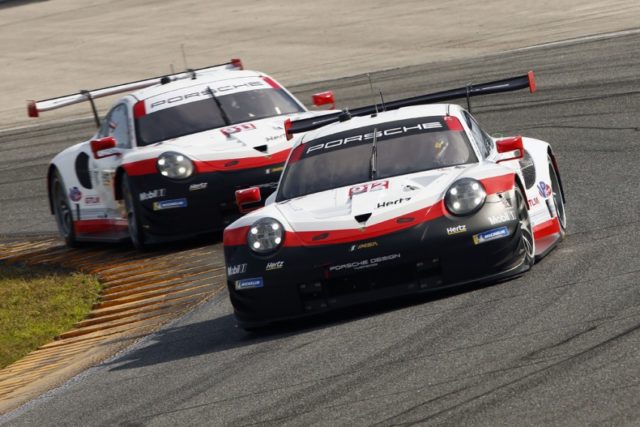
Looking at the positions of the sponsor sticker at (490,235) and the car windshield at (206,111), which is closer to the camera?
the sponsor sticker at (490,235)

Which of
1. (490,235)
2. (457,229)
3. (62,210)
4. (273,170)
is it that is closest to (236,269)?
(457,229)

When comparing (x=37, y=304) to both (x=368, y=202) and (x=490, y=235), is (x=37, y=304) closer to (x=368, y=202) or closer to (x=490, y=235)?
(x=368, y=202)

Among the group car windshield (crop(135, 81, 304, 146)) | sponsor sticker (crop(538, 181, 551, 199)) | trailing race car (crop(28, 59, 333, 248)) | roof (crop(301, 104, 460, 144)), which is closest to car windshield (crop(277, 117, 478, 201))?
roof (crop(301, 104, 460, 144))

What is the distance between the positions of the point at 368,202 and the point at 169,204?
4.16 metres

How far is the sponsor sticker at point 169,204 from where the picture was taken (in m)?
12.6

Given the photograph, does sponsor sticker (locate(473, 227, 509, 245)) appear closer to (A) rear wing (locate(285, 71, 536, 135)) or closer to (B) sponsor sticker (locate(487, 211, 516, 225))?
(B) sponsor sticker (locate(487, 211, 516, 225))

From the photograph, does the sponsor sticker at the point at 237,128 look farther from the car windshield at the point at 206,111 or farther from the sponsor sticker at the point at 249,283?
the sponsor sticker at the point at 249,283

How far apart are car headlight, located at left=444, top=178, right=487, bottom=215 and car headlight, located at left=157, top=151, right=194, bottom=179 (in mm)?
4265

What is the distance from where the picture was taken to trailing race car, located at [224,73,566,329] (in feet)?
27.5

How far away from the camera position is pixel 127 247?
45.9ft

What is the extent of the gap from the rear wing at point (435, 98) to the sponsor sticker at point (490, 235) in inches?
72.9

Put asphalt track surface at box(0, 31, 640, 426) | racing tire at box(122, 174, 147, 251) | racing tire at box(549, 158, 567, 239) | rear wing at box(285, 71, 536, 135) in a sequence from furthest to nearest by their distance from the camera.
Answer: racing tire at box(122, 174, 147, 251) < rear wing at box(285, 71, 536, 135) < racing tire at box(549, 158, 567, 239) < asphalt track surface at box(0, 31, 640, 426)

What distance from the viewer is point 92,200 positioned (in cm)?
1420

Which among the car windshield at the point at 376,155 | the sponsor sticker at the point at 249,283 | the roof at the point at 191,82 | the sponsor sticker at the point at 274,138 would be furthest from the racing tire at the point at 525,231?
the roof at the point at 191,82
